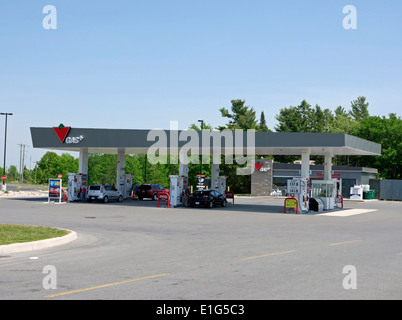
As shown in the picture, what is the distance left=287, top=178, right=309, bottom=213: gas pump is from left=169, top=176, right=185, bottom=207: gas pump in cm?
938

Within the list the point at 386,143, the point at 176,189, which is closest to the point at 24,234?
the point at 176,189

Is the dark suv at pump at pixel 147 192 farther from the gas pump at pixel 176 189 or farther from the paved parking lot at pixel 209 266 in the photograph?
the paved parking lot at pixel 209 266

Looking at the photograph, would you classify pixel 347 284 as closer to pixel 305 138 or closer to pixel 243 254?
pixel 243 254

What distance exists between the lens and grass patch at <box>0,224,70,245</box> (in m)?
14.9

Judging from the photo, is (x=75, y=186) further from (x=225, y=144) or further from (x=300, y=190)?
(x=300, y=190)

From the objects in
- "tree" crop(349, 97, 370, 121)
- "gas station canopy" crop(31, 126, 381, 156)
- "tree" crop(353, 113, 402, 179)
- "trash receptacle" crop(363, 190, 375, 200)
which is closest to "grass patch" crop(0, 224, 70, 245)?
"gas station canopy" crop(31, 126, 381, 156)

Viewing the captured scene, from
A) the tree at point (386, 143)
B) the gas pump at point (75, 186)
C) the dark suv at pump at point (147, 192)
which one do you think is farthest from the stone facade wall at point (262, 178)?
the gas pump at point (75, 186)

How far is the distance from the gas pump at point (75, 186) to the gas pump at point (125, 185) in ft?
22.3

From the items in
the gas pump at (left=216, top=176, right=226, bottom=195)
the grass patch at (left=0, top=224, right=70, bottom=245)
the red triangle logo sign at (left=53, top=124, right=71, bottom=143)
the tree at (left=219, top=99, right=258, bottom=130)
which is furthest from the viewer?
the tree at (left=219, top=99, right=258, bottom=130)

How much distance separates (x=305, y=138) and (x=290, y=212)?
17.5 ft

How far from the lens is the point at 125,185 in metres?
50.4

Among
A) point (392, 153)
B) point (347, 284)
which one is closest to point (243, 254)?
point (347, 284)

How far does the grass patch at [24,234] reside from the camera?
1489 cm

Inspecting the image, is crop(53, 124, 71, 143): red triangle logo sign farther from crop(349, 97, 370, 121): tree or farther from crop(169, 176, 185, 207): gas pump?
crop(349, 97, 370, 121): tree
